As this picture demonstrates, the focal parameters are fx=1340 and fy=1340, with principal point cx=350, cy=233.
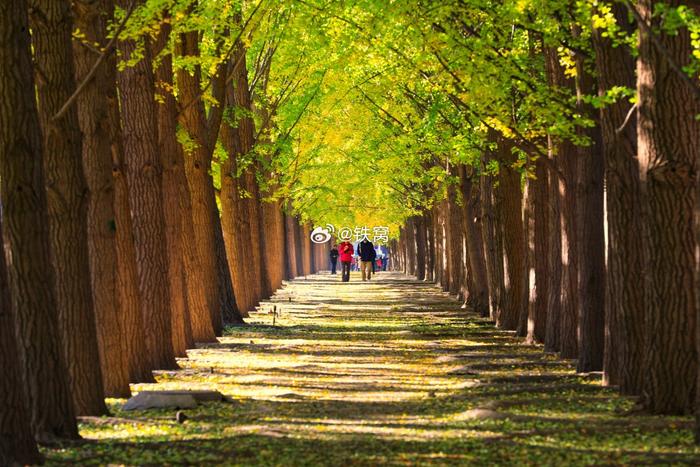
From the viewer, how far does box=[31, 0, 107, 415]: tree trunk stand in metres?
14.8

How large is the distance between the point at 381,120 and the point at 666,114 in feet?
112

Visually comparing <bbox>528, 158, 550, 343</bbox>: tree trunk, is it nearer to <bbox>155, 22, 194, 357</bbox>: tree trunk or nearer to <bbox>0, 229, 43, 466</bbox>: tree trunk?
<bbox>155, 22, 194, 357</bbox>: tree trunk

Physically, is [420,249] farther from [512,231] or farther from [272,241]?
[512,231]

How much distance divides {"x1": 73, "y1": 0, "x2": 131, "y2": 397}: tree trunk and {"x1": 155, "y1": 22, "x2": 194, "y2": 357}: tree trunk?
572 cm

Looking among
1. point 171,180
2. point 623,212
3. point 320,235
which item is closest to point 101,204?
point 623,212

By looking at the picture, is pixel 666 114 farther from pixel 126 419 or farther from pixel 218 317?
pixel 218 317

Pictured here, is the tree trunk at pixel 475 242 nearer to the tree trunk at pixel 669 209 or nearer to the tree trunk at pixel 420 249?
the tree trunk at pixel 669 209

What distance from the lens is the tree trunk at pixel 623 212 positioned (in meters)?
16.4

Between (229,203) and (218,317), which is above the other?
(229,203)

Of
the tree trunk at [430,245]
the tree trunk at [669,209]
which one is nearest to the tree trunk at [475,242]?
the tree trunk at [669,209]

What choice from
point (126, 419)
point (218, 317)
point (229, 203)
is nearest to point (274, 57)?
point (229, 203)

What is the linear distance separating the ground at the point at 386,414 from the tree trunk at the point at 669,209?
56 centimetres

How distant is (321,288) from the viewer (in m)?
64.1

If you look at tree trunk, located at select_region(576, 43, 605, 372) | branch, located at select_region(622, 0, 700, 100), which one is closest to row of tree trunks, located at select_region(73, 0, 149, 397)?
tree trunk, located at select_region(576, 43, 605, 372)
